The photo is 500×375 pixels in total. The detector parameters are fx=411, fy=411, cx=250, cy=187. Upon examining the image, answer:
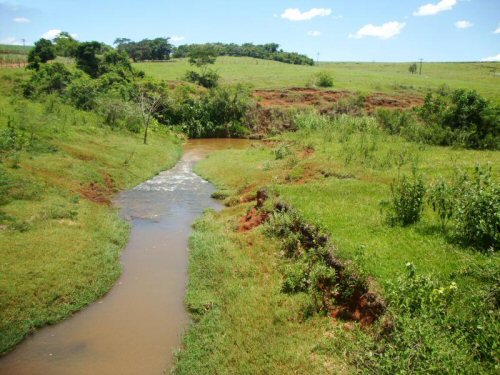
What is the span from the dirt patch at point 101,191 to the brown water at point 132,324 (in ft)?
8.93

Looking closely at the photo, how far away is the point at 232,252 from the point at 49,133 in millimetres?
18318

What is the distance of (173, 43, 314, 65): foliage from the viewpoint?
4183 inches

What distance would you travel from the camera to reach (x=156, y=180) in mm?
25891

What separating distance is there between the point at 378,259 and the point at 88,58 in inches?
2114

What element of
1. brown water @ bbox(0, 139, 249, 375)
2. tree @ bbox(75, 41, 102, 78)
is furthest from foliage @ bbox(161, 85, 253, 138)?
brown water @ bbox(0, 139, 249, 375)

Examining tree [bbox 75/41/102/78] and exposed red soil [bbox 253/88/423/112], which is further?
tree [bbox 75/41/102/78]

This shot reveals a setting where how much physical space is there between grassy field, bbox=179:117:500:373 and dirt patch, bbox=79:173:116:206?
6.59m

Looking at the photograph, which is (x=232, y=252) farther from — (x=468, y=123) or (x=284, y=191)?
(x=468, y=123)

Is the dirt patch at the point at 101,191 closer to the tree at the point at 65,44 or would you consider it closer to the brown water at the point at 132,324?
the brown water at the point at 132,324

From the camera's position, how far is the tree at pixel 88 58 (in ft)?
175

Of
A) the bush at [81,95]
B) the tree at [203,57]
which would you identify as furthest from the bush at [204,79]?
the bush at [81,95]

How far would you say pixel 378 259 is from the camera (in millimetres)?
9859

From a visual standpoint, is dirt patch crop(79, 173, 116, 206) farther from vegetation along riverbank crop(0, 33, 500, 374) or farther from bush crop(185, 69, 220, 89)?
bush crop(185, 69, 220, 89)

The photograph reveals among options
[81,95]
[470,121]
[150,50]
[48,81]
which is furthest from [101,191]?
[150,50]
